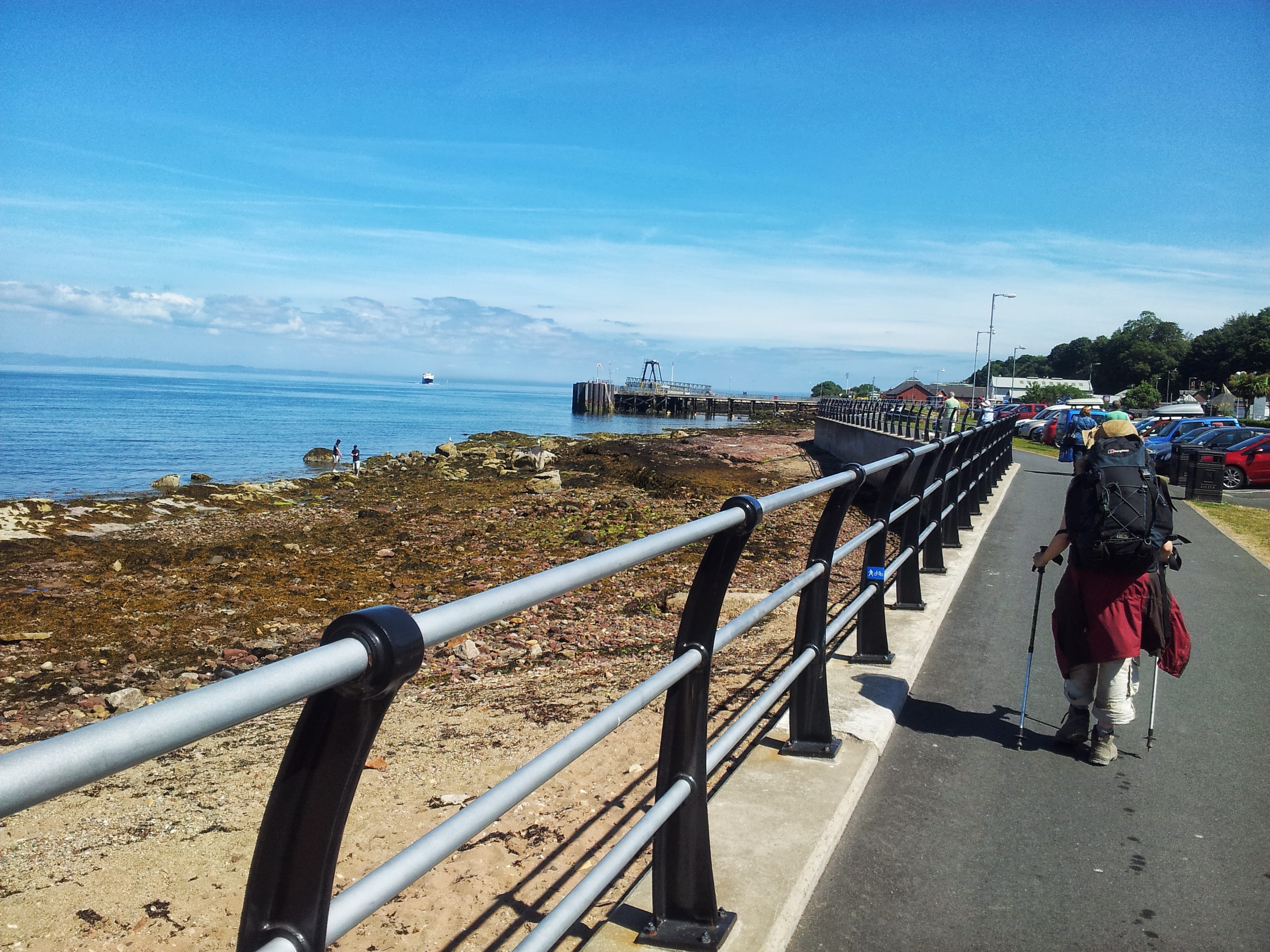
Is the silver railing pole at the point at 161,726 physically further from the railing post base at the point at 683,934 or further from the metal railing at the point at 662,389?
the metal railing at the point at 662,389

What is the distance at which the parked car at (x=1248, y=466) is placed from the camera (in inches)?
922

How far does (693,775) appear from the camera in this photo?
2.69 metres

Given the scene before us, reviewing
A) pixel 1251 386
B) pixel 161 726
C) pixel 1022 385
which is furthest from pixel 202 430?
pixel 1022 385

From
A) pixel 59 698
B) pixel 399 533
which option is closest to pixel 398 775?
pixel 59 698

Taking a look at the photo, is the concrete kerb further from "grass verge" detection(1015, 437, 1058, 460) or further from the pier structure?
the pier structure

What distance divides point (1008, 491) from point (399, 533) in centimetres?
1110

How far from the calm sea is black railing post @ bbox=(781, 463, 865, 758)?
28074mm


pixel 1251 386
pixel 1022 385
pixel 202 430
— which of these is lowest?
pixel 202 430

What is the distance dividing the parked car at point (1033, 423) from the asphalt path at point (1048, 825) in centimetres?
4259

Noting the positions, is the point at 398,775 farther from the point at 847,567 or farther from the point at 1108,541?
the point at 847,567

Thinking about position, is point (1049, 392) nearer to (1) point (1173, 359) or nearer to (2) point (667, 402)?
(1) point (1173, 359)

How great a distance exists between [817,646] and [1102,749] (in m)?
1.54

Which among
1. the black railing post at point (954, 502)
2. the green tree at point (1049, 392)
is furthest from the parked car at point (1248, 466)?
the green tree at point (1049, 392)

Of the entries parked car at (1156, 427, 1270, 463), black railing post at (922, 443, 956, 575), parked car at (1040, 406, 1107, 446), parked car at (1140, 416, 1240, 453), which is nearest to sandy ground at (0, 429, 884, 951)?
black railing post at (922, 443, 956, 575)
